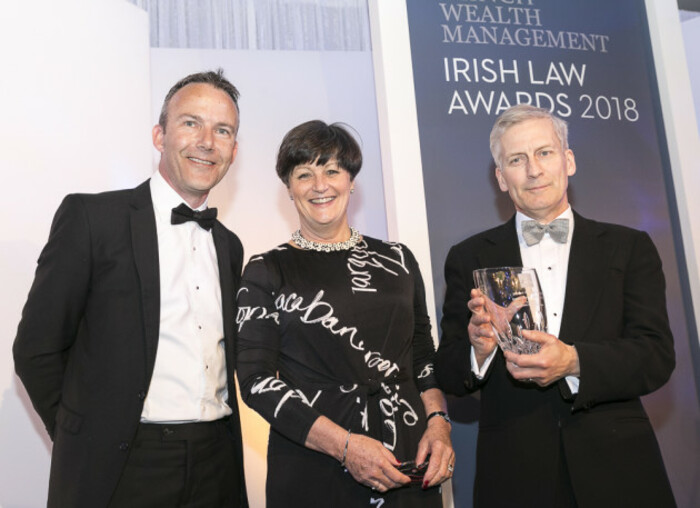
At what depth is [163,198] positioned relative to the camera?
273 centimetres

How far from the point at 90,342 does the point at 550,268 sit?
1.83m

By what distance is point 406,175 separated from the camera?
3.71 meters

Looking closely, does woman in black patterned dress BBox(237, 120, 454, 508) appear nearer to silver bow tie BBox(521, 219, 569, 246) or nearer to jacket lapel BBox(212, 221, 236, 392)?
jacket lapel BBox(212, 221, 236, 392)

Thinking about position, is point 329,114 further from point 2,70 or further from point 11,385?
point 11,385

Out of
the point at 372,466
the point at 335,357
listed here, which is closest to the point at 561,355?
the point at 372,466

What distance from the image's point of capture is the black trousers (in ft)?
7.64

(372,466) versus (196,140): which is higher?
(196,140)

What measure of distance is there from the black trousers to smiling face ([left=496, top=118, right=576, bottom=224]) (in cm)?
159

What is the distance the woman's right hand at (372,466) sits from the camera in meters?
2.21

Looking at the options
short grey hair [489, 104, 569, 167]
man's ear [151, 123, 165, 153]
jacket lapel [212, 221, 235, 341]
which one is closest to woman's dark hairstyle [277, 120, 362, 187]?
jacket lapel [212, 221, 235, 341]

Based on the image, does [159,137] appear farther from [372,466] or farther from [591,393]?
[591,393]

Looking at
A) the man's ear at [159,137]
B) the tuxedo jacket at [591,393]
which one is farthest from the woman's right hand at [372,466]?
the man's ear at [159,137]

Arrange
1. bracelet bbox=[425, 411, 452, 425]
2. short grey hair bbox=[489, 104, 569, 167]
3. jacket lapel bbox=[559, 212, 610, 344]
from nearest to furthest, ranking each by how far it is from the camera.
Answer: jacket lapel bbox=[559, 212, 610, 344]
bracelet bbox=[425, 411, 452, 425]
short grey hair bbox=[489, 104, 569, 167]

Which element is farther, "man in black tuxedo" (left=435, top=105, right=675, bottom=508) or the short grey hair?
the short grey hair
